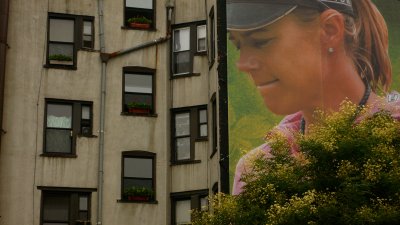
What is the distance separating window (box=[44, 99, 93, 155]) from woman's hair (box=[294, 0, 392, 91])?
33.7 ft

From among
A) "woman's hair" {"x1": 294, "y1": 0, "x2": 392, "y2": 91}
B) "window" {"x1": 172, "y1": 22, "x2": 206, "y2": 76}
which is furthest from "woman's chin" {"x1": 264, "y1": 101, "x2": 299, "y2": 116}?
"window" {"x1": 172, "y1": 22, "x2": 206, "y2": 76}

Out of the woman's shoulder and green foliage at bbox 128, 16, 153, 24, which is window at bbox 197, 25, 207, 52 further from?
the woman's shoulder

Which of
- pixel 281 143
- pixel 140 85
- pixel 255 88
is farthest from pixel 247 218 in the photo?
pixel 140 85

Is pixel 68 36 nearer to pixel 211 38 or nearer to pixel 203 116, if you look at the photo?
pixel 211 38

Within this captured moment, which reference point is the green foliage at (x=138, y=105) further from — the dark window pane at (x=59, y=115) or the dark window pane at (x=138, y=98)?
the dark window pane at (x=59, y=115)

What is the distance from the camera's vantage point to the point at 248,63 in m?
43.3

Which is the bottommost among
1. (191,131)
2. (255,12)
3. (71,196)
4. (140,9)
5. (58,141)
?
(71,196)

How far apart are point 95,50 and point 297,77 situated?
9.26 m

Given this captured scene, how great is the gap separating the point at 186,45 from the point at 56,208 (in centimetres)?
954

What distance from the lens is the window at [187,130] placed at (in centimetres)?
4491

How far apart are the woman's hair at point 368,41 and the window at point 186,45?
→ 4.86 m

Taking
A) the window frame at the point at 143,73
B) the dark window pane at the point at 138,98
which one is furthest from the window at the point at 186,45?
the dark window pane at the point at 138,98

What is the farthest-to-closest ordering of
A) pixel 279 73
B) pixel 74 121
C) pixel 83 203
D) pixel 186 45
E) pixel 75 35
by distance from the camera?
pixel 186 45
pixel 75 35
pixel 74 121
pixel 83 203
pixel 279 73

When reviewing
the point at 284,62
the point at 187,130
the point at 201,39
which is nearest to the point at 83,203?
the point at 187,130
